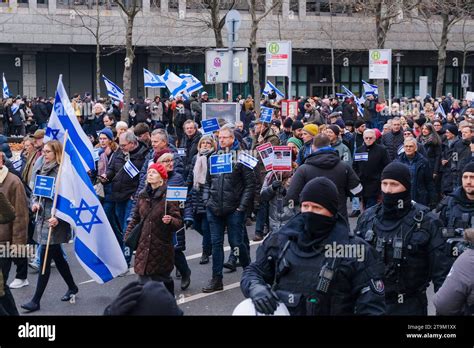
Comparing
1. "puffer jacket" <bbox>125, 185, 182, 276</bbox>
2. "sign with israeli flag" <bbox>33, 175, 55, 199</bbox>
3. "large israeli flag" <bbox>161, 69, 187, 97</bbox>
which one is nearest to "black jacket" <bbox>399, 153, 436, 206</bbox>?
"puffer jacket" <bbox>125, 185, 182, 276</bbox>

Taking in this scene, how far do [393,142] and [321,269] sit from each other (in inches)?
418

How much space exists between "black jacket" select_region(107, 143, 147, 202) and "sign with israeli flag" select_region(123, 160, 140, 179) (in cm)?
5

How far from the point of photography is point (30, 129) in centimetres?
3200

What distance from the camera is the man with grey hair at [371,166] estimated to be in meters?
13.2

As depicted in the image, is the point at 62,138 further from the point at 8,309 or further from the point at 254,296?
the point at 254,296

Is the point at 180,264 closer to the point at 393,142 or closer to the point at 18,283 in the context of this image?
the point at 18,283

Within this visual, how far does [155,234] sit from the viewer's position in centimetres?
823

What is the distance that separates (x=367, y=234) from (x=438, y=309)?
111cm

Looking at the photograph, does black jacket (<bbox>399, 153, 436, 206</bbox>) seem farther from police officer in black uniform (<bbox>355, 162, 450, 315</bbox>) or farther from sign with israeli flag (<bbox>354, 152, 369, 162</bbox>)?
police officer in black uniform (<bbox>355, 162, 450, 315</bbox>)

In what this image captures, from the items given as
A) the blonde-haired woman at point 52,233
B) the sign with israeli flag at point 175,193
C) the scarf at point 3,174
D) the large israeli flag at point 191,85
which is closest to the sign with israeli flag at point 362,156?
the sign with israeli flag at point 175,193

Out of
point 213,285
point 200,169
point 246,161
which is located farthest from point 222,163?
point 213,285

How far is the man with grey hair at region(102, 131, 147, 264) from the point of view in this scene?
10.8m

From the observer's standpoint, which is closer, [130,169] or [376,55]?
[130,169]

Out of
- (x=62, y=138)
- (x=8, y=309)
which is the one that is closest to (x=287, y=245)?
(x=8, y=309)
